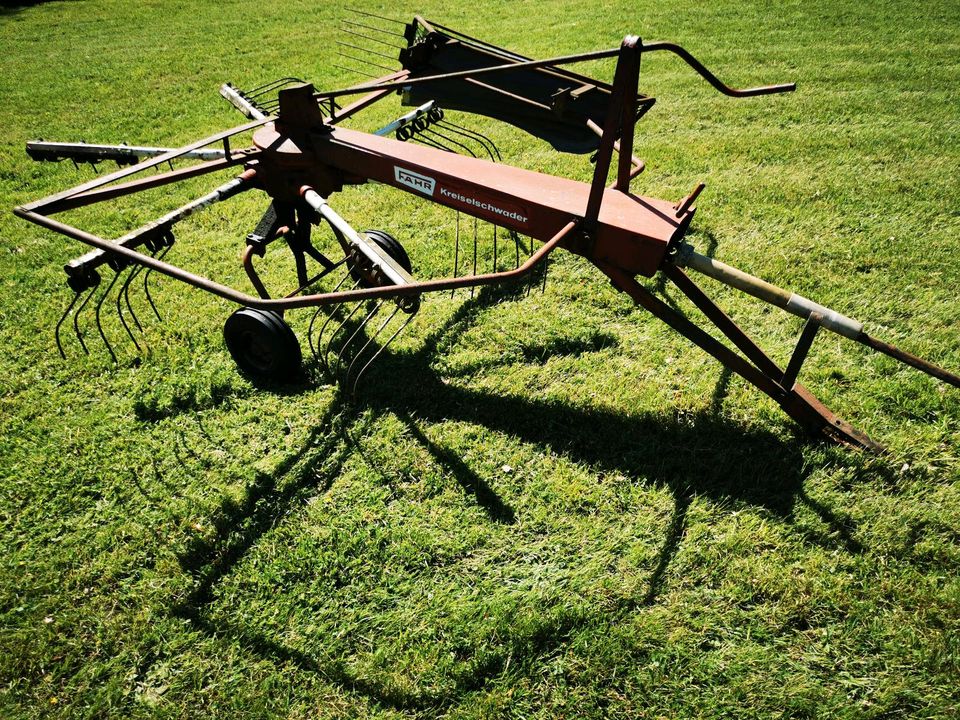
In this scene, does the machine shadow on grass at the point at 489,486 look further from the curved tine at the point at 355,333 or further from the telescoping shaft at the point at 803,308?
the telescoping shaft at the point at 803,308

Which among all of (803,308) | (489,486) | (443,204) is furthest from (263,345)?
(803,308)

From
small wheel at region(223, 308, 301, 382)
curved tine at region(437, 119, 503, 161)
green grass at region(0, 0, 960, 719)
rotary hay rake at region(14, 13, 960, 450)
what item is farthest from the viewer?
curved tine at region(437, 119, 503, 161)

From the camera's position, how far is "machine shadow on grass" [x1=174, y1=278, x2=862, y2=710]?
10.1 feet

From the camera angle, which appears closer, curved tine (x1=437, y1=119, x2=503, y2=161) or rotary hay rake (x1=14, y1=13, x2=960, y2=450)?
rotary hay rake (x1=14, y1=13, x2=960, y2=450)

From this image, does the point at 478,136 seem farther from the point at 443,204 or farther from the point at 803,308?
the point at 803,308

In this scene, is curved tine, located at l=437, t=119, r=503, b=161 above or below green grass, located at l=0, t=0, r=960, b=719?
above

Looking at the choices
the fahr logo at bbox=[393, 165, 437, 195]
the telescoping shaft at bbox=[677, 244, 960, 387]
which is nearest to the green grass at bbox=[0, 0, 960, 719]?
the telescoping shaft at bbox=[677, 244, 960, 387]

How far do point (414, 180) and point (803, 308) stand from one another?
242 cm

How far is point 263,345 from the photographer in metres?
4.41

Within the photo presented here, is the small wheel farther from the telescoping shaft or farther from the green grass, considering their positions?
the telescoping shaft

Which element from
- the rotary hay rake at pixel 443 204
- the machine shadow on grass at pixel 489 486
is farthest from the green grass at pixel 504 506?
the rotary hay rake at pixel 443 204

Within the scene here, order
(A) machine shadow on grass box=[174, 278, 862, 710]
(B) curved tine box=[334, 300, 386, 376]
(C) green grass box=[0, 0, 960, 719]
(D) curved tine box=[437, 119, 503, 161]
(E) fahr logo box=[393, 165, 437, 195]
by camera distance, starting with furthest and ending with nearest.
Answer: (D) curved tine box=[437, 119, 503, 161], (E) fahr logo box=[393, 165, 437, 195], (B) curved tine box=[334, 300, 386, 376], (A) machine shadow on grass box=[174, 278, 862, 710], (C) green grass box=[0, 0, 960, 719]

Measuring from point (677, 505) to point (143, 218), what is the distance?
21.5 ft

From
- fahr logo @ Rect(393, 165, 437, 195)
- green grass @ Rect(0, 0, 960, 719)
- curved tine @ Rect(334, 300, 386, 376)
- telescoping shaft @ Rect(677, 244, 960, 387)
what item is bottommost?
green grass @ Rect(0, 0, 960, 719)
